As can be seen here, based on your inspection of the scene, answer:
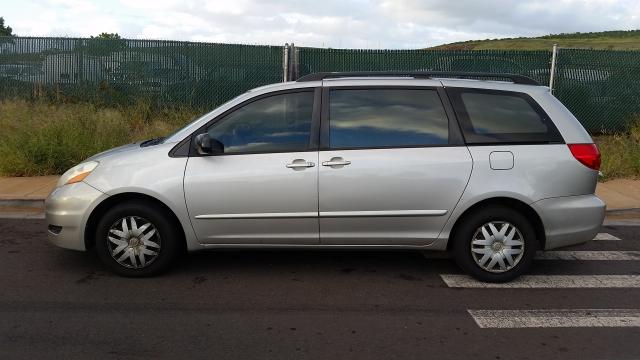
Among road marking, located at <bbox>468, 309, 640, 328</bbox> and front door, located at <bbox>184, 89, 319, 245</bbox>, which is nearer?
road marking, located at <bbox>468, 309, 640, 328</bbox>

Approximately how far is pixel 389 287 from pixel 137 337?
6.78 feet

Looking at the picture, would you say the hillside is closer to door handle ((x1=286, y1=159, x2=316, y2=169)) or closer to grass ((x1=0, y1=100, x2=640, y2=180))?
grass ((x1=0, y1=100, x2=640, y2=180))

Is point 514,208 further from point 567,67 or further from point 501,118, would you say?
point 567,67

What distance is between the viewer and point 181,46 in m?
12.4

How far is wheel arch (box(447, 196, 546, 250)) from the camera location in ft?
15.8

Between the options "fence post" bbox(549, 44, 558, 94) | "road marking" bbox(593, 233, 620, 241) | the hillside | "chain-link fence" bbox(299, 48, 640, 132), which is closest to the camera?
"road marking" bbox(593, 233, 620, 241)

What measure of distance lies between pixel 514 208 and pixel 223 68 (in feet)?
28.9

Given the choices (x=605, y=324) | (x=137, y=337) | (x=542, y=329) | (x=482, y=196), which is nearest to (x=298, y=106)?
(x=482, y=196)

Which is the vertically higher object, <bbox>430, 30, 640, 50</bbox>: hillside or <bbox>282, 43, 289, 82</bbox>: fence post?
<bbox>430, 30, 640, 50</bbox>: hillside

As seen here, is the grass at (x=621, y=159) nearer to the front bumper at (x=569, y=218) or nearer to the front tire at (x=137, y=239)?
the front bumper at (x=569, y=218)

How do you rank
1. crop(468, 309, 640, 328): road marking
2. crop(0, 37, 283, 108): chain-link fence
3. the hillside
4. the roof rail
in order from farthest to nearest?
1. the hillside
2. crop(0, 37, 283, 108): chain-link fence
3. the roof rail
4. crop(468, 309, 640, 328): road marking

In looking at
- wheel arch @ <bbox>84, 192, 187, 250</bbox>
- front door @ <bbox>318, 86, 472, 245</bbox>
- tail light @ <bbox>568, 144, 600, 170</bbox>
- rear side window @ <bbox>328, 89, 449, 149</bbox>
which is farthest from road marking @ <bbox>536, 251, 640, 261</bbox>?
wheel arch @ <bbox>84, 192, 187, 250</bbox>

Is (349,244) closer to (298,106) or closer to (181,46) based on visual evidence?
(298,106)

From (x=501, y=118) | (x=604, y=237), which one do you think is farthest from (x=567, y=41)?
(x=501, y=118)
